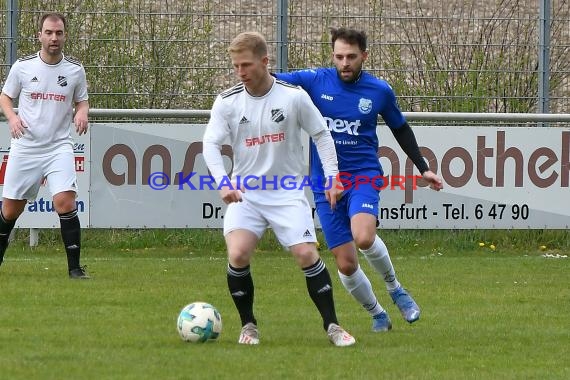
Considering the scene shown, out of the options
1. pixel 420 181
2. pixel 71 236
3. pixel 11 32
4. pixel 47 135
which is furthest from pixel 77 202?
pixel 420 181

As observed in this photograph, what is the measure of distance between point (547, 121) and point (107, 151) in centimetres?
513

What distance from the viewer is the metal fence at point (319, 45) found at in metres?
15.5

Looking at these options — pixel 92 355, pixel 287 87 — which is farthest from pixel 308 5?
pixel 92 355

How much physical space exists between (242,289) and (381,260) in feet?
4.61

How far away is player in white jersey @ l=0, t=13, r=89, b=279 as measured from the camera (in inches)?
456

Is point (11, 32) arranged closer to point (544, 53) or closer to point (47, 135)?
point (47, 135)

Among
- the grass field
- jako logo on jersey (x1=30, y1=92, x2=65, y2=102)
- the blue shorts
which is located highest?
jako logo on jersey (x1=30, y1=92, x2=65, y2=102)

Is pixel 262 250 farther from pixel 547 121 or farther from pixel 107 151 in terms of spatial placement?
pixel 547 121

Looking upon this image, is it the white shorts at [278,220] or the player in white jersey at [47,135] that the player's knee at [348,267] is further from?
the player in white jersey at [47,135]

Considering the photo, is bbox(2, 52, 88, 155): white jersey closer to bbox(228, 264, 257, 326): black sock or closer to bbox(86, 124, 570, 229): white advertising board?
bbox(86, 124, 570, 229): white advertising board

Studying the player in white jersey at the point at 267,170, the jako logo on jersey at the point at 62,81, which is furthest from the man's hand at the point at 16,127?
the player in white jersey at the point at 267,170

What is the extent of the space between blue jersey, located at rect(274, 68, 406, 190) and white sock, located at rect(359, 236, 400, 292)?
0.55 metres

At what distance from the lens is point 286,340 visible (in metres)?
8.31

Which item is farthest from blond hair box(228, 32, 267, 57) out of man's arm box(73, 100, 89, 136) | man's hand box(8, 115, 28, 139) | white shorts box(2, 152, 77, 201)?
white shorts box(2, 152, 77, 201)
